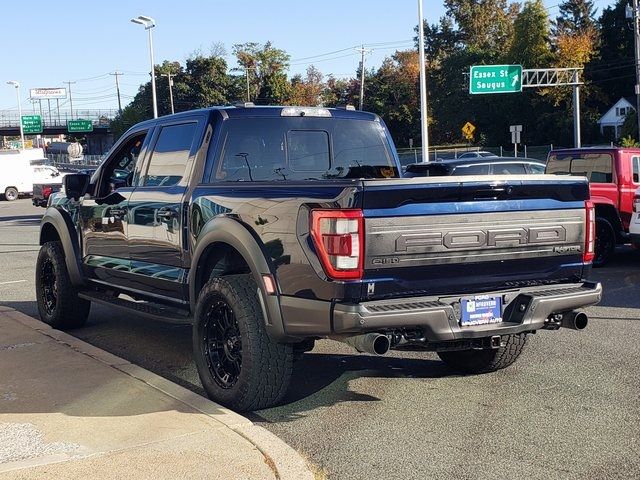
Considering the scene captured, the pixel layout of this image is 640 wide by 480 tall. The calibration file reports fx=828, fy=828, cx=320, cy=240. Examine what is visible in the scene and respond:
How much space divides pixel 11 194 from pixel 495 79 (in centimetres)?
2603

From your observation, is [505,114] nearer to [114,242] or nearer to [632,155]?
[632,155]

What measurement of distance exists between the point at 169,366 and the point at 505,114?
7007cm

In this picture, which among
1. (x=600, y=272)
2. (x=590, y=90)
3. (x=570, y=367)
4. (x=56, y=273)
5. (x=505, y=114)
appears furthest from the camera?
(x=505, y=114)

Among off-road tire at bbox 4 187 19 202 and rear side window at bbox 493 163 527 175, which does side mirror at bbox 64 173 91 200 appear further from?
off-road tire at bbox 4 187 19 202

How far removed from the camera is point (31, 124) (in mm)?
92938

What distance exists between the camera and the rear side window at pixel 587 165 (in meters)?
12.9

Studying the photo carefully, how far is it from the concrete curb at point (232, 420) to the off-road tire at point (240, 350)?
0.47ft

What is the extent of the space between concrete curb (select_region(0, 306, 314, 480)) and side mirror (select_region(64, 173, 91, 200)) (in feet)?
4.83

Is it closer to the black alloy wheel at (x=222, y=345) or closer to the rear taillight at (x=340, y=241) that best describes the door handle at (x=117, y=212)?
the black alloy wheel at (x=222, y=345)

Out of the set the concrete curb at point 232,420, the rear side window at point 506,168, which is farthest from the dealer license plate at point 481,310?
the rear side window at point 506,168

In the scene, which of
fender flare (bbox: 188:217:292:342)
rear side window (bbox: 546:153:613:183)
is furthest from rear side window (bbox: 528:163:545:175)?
fender flare (bbox: 188:217:292:342)

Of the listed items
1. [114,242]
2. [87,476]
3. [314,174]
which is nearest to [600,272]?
[314,174]

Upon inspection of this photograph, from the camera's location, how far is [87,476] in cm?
425

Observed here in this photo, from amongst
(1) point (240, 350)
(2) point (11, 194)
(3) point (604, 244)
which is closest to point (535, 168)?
(3) point (604, 244)
